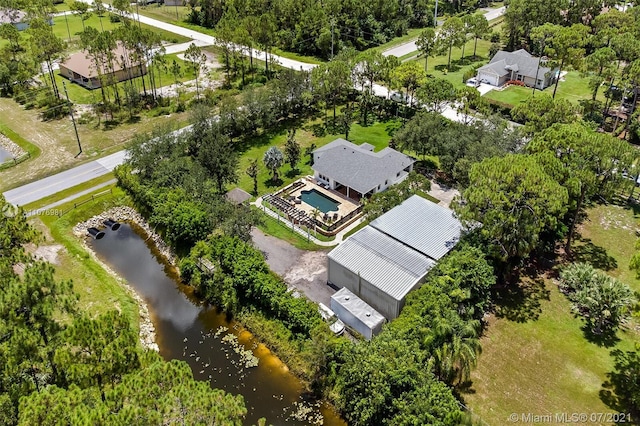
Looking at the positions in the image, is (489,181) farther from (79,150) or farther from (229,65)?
(229,65)

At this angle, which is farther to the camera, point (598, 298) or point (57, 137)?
point (57, 137)

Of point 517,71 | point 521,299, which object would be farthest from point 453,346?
point 517,71

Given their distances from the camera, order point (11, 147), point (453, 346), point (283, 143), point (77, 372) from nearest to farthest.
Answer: point (77, 372), point (453, 346), point (11, 147), point (283, 143)

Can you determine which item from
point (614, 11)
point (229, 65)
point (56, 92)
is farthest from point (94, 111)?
point (614, 11)

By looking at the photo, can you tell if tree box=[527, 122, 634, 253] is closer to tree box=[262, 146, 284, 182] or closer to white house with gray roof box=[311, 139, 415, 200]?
white house with gray roof box=[311, 139, 415, 200]

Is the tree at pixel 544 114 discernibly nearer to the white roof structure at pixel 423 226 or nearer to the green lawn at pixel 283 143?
the white roof structure at pixel 423 226

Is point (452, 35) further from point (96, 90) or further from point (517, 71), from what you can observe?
point (96, 90)

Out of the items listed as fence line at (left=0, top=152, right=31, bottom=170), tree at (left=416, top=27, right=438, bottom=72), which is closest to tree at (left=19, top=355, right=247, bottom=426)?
fence line at (left=0, top=152, right=31, bottom=170)
